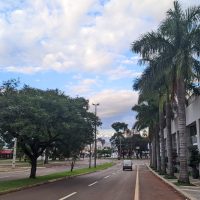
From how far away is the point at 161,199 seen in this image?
62.4 feet

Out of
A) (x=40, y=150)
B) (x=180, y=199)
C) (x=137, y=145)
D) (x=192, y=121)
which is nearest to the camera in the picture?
(x=180, y=199)

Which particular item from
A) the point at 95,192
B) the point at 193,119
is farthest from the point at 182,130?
the point at 193,119

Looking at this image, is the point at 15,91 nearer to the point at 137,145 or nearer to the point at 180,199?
the point at 180,199

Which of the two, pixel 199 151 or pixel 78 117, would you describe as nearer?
pixel 78 117

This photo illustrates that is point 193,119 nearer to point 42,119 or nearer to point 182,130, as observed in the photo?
point 182,130

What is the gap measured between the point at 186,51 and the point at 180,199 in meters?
11.7

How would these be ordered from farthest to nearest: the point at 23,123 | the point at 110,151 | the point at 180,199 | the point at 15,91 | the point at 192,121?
the point at 110,151
the point at 192,121
the point at 15,91
the point at 23,123
the point at 180,199

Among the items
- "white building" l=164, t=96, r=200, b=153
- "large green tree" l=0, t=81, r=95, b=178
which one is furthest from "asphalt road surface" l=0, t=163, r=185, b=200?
"white building" l=164, t=96, r=200, b=153

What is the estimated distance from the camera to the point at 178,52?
27.6 m

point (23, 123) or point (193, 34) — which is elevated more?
point (193, 34)

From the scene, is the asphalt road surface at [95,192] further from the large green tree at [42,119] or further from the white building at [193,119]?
the white building at [193,119]

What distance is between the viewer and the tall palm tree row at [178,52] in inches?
1081

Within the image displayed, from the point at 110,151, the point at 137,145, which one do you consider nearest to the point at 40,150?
the point at 137,145

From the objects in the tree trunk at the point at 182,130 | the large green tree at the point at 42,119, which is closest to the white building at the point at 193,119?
the tree trunk at the point at 182,130
